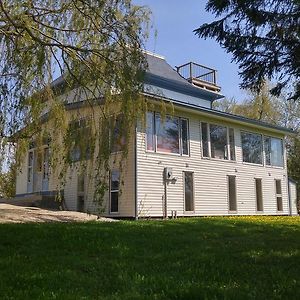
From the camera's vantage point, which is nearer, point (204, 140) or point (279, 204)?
point (204, 140)

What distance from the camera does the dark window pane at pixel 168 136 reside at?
17094 mm

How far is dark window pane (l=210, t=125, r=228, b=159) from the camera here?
64.3ft

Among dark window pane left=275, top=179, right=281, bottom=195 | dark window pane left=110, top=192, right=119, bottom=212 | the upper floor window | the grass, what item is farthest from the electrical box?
dark window pane left=275, top=179, right=281, bottom=195

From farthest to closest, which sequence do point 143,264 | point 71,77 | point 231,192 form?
1. point 231,192
2. point 71,77
3. point 143,264

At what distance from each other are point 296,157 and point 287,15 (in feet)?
111

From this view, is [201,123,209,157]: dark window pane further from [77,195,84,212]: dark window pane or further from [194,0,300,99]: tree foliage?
[194,0,300,99]: tree foliage

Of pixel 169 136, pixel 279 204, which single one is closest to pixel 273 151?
pixel 279 204

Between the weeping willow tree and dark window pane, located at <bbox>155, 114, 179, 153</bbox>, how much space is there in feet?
29.4

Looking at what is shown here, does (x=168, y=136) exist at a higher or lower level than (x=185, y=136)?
lower

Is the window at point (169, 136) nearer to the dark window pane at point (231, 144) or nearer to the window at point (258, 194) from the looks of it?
the dark window pane at point (231, 144)

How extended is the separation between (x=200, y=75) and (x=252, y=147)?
6.45m

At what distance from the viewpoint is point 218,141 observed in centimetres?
1994

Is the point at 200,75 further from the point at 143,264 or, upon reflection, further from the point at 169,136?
the point at 143,264

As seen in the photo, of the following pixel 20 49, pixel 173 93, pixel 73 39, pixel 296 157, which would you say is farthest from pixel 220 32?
pixel 296 157
